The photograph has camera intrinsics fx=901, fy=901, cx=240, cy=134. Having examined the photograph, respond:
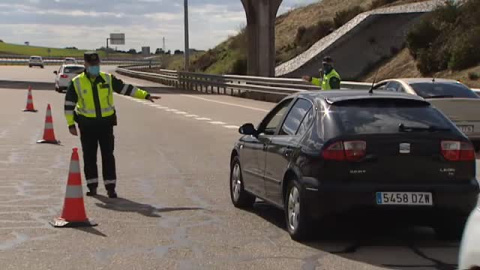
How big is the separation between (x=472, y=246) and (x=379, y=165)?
140 inches

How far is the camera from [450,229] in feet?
27.4

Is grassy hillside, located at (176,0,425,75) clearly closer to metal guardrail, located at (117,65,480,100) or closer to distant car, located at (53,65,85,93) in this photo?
metal guardrail, located at (117,65,480,100)

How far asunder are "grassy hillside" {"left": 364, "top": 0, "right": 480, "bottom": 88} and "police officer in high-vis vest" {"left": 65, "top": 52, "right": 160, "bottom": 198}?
2428 cm

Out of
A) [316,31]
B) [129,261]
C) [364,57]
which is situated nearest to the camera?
[129,261]

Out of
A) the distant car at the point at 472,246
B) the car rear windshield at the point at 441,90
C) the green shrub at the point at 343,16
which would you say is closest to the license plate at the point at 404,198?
the distant car at the point at 472,246

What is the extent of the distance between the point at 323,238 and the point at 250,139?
192cm

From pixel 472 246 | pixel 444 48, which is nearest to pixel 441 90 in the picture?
pixel 472 246

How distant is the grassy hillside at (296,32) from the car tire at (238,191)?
162ft

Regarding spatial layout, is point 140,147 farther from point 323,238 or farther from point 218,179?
point 323,238

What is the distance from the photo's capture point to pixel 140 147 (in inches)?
720

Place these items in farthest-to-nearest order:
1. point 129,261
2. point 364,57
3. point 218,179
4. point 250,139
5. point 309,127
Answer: point 364,57 → point 218,179 → point 250,139 → point 309,127 → point 129,261

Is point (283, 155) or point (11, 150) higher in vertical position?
point (283, 155)

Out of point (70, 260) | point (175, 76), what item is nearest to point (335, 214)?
point (70, 260)

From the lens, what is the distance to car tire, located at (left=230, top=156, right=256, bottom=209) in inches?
404
